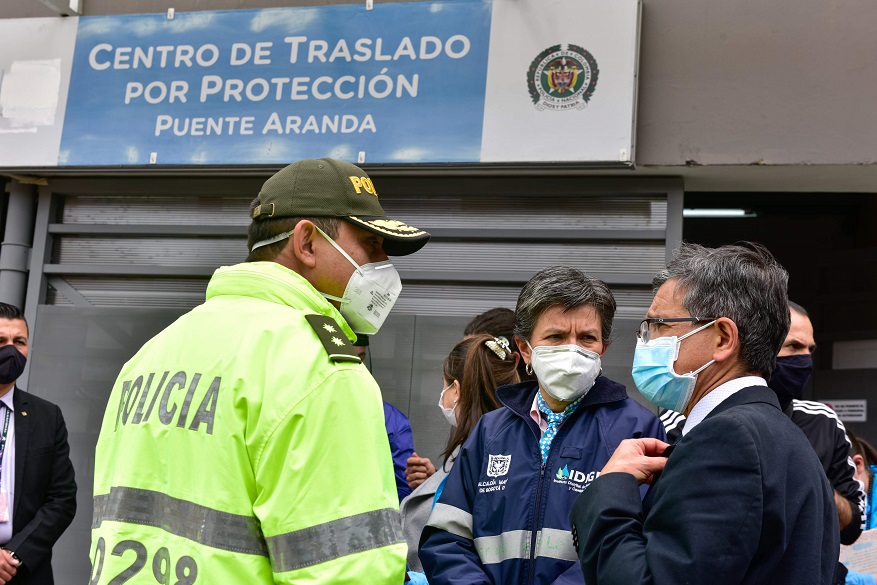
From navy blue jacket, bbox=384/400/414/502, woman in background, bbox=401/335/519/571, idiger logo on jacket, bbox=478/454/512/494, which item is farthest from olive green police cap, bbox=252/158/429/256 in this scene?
navy blue jacket, bbox=384/400/414/502

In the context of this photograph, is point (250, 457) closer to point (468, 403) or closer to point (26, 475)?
point (468, 403)

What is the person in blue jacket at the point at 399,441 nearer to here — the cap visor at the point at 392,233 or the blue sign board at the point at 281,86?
the blue sign board at the point at 281,86

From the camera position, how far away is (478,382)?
3955 millimetres

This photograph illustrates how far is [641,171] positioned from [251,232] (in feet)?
11.9

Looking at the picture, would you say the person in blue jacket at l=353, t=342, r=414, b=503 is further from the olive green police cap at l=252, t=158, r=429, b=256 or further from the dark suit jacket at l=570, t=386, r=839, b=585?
the dark suit jacket at l=570, t=386, r=839, b=585

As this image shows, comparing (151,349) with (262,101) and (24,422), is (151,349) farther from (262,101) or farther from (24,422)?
(262,101)

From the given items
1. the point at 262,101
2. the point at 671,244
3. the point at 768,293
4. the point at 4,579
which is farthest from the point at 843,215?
the point at 4,579

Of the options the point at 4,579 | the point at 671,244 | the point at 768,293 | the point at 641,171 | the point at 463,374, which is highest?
the point at 641,171

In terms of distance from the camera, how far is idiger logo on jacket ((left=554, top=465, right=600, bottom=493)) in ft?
10.0

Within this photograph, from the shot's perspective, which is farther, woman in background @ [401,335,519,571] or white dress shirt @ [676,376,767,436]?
woman in background @ [401,335,519,571]

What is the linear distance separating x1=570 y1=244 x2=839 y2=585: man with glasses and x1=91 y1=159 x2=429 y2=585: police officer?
561mm

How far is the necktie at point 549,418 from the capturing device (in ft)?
10.5

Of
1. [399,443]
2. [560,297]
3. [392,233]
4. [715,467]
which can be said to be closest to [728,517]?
[715,467]

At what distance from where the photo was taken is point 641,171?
18.6 feet
